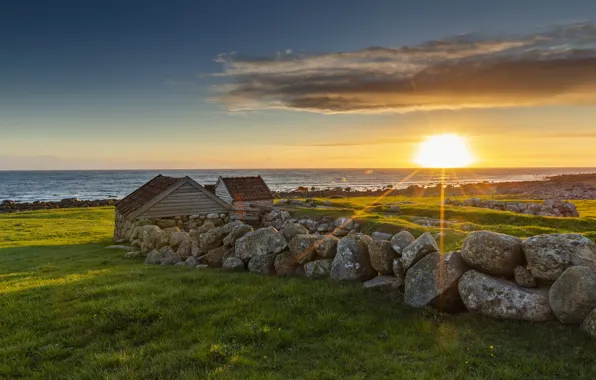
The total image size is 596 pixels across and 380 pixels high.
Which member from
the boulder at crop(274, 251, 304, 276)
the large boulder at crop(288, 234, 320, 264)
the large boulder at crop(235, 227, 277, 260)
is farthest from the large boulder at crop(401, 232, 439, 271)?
the large boulder at crop(235, 227, 277, 260)

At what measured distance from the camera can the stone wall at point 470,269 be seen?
771 centimetres

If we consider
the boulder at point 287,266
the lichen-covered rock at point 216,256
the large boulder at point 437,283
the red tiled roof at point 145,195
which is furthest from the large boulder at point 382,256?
the red tiled roof at point 145,195

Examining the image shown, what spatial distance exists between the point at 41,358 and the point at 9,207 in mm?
83240

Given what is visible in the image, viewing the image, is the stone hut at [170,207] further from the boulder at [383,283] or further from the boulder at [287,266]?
the boulder at [383,283]

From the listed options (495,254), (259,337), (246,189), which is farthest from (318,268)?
(246,189)

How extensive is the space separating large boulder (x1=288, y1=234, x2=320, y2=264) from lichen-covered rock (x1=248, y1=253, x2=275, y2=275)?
1.02 meters

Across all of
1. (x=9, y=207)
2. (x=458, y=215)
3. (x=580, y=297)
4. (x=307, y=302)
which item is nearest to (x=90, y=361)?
(x=307, y=302)

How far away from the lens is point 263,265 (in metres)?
13.2

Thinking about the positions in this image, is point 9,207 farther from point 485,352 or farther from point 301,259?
point 485,352

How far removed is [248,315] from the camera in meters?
9.09

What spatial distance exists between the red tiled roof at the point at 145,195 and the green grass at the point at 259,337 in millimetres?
15763

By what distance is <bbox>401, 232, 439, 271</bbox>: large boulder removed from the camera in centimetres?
999

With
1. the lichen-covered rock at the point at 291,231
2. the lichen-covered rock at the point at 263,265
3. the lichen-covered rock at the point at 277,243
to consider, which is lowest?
the lichen-covered rock at the point at 263,265

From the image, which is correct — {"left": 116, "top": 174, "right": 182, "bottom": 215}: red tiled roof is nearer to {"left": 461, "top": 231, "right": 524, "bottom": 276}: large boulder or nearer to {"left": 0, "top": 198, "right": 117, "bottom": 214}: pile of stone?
{"left": 461, "top": 231, "right": 524, "bottom": 276}: large boulder
